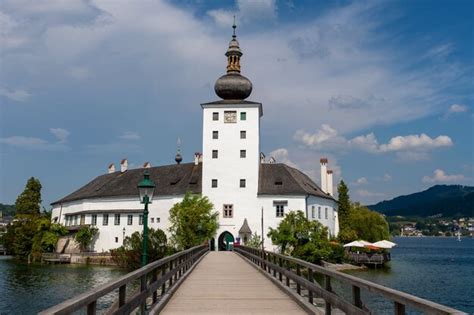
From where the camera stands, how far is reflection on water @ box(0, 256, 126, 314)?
28656mm

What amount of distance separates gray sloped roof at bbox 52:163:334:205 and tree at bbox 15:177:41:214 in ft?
10.9

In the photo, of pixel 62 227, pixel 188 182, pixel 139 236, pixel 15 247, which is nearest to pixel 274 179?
pixel 188 182

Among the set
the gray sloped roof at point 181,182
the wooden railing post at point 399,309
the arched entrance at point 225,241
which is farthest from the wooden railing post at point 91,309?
the arched entrance at point 225,241

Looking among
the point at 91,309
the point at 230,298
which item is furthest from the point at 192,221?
the point at 91,309

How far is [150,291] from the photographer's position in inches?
390

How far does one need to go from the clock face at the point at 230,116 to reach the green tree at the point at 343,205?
19220 mm

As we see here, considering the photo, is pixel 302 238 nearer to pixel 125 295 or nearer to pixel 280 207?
pixel 280 207

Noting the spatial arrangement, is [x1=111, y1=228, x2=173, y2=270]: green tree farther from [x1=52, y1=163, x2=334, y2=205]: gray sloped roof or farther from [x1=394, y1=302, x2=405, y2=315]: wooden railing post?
[x1=394, y1=302, x2=405, y2=315]: wooden railing post

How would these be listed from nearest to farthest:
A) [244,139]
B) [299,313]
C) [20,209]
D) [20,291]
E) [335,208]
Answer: [299,313], [20,291], [244,139], [335,208], [20,209]

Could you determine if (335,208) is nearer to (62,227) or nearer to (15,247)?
(62,227)

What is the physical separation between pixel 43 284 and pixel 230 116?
26.1 metres

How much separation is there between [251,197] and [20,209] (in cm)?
3347

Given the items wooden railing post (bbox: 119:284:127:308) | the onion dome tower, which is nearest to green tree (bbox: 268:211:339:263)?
the onion dome tower

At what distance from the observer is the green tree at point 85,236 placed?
197 feet
